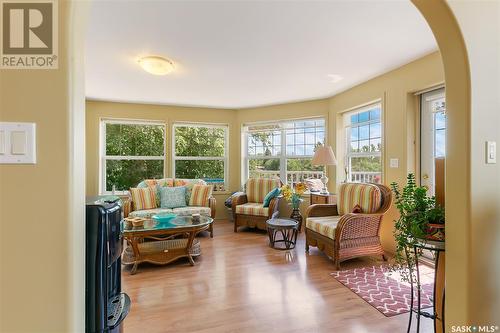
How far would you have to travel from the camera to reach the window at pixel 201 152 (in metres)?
5.26

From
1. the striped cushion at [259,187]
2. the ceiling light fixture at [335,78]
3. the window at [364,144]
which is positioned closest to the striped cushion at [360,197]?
the window at [364,144]

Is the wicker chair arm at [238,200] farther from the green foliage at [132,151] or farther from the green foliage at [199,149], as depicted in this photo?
the green foliage at [132,151]

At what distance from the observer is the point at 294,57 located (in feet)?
9.35

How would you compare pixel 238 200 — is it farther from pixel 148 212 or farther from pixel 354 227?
pixel 354 227

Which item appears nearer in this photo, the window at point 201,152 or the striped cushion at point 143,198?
the striped cushion at point 143,198

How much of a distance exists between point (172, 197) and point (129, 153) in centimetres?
144

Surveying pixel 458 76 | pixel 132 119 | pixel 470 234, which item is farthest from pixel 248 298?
pixel 132 119

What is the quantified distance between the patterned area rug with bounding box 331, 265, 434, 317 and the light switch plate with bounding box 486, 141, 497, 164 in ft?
3.56

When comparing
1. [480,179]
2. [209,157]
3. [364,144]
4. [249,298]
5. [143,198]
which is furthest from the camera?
[209,157]

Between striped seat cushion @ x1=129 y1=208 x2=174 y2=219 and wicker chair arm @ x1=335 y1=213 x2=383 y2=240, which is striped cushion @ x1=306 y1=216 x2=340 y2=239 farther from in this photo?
striped seat cushion @ x1=129 y1=208 x2=174 y2=219

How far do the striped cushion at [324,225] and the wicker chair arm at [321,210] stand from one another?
95mm

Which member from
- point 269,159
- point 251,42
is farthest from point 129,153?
point 251,42

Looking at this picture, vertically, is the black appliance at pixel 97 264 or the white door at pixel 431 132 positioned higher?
the white door at pixel 431 132

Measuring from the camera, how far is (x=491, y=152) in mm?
1209
